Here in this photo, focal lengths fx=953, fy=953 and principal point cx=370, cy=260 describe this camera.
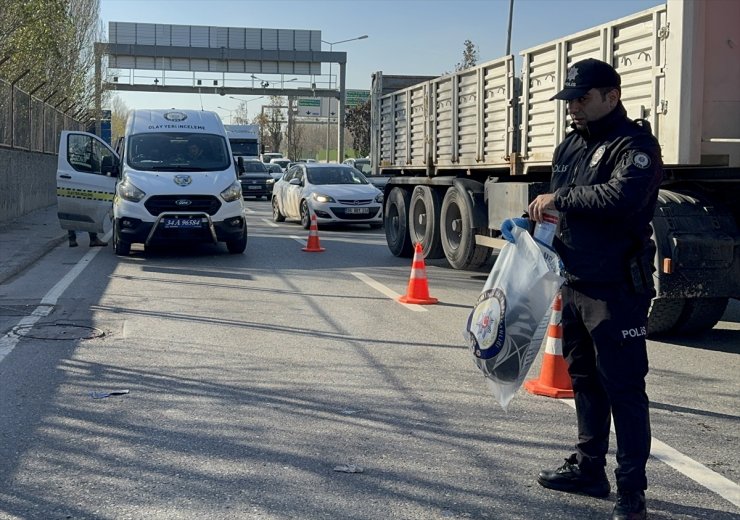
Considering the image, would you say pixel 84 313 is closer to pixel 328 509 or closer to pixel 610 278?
pixel 328 509

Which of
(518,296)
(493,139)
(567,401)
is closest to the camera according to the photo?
(518,296)

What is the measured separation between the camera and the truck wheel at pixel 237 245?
14.9 meters

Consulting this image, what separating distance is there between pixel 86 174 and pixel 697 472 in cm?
1210

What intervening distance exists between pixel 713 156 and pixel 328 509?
16.4 ft

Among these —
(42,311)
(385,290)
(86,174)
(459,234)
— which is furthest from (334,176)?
(42,311)

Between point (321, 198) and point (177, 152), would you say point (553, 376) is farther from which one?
point (321, 198)

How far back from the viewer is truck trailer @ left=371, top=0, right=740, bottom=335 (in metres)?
7.52

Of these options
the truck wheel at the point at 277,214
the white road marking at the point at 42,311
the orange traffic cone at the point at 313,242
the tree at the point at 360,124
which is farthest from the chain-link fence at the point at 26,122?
the tree at the point at 360,124

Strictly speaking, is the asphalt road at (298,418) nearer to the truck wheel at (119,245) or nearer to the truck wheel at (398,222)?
the truck wheel at (119,245)

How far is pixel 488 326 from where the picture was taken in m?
4.49

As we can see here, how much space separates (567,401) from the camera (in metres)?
6.10

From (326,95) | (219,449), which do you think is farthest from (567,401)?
(326,95)

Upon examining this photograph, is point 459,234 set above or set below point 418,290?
above

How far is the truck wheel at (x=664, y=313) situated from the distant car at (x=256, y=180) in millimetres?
30842
